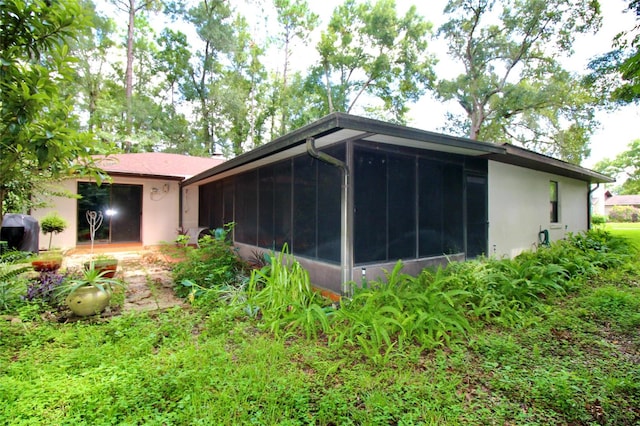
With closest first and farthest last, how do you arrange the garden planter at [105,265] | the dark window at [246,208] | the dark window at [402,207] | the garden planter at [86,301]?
the garden planter at [86,301] < the garden planter at [105,265] < the dark window at [402,207] < the dark window at [246,208]

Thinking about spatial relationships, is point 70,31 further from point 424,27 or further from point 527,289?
point 424,27

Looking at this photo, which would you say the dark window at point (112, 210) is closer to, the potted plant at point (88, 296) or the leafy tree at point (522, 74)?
the potted plant at point (88, 296)

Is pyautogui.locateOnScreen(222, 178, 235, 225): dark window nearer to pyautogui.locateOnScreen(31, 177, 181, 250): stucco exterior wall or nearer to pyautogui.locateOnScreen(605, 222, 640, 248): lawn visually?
pyautogui.locateOnScreen(31, 177, 181, 250): stucco exterior wall

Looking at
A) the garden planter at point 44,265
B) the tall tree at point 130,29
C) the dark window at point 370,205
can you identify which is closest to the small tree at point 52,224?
the garden planter at point 44,265

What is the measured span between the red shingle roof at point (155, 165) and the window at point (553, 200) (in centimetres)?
1086

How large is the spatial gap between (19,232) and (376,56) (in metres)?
18.7

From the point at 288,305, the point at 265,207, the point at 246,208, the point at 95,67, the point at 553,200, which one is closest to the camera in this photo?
the point at 288,305

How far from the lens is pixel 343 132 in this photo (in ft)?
12.6

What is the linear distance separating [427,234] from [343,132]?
245cm

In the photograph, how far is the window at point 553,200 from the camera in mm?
8609

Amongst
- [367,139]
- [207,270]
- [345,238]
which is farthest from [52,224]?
[367,139]

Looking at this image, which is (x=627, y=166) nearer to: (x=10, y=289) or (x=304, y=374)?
(x=304, y=374)

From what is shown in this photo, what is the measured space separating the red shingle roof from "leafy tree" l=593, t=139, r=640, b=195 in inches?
1391

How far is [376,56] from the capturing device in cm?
1884
